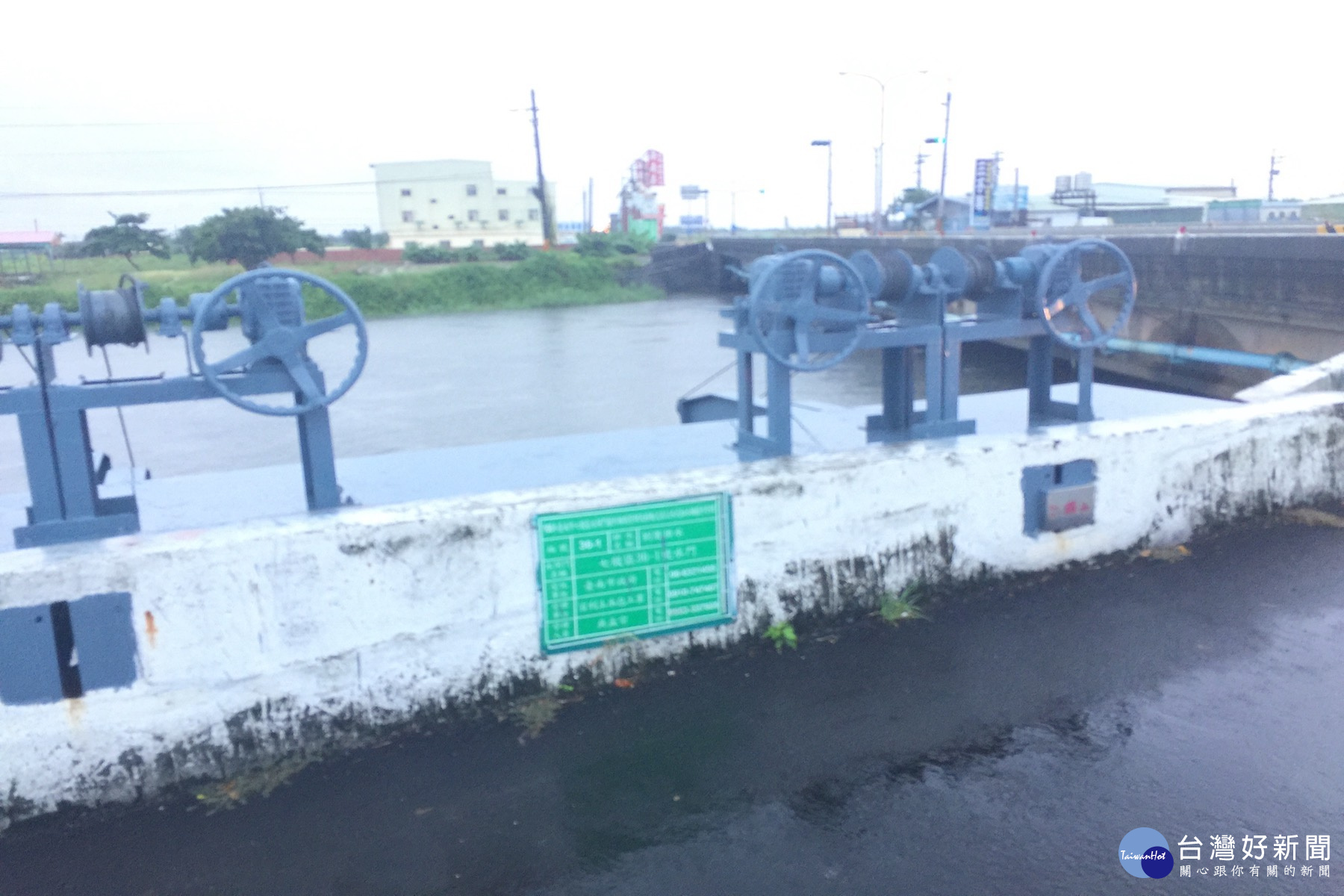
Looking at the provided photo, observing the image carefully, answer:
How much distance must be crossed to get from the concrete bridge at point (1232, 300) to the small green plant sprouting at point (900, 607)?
10.1m

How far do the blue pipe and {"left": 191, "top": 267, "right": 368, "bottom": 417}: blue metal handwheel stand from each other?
1163 centimetres

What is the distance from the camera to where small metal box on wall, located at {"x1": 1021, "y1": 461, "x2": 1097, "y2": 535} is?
4.84m

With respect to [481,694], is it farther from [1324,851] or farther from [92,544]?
[1324,851]

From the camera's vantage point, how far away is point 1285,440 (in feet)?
18.2

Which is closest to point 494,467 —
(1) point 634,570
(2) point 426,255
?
(1) point 634,570

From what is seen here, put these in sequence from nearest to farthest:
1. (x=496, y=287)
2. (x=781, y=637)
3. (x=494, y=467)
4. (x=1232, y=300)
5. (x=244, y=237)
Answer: (x=781, y=637)
(x=494, y=467)
(x=1232, y=300)
(x=244, y=237)
(x=496, y=287)

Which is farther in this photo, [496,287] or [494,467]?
[496,287]

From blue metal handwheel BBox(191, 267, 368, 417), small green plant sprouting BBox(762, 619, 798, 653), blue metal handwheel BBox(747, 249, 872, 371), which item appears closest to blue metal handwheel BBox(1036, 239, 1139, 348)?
blue metal handwheel BBox(747, 249, 872, 371)

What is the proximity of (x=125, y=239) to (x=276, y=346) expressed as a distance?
173 feet

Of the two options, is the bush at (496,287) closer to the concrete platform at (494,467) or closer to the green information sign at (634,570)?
the concrete platform at (494,467)

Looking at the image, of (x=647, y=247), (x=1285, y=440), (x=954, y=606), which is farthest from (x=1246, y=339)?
(x=647, y=247)

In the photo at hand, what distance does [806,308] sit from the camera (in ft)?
15.7

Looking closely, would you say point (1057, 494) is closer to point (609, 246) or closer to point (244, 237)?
point (244, 237)

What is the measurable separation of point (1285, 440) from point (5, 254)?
A: 53.3 m
